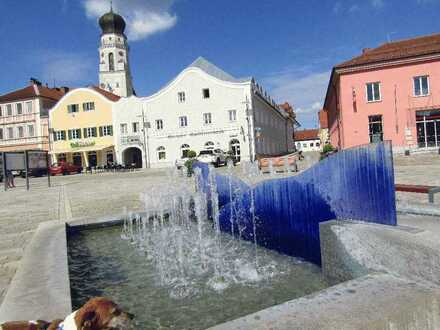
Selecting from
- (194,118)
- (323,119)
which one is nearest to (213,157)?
(194,118)

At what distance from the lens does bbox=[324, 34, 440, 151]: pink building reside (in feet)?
92.3

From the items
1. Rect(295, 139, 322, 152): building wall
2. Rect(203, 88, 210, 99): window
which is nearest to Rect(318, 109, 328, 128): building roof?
Rect(295, 139, 322, 152): building wall

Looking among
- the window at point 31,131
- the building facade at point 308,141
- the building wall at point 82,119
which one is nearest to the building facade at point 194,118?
the building wall at point 82,119

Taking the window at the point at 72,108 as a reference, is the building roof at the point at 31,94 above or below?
above

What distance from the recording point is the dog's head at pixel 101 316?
2172mm

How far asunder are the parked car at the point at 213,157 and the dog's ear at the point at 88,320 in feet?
90.2

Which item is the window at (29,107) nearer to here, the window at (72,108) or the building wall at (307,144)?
the window at (72,108)

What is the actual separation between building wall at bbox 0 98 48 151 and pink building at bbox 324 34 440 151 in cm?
3689

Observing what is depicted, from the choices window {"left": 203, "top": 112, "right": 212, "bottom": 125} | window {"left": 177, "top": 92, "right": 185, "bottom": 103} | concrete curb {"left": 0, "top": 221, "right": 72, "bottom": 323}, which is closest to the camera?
concrete curb {"left": 0, "top": 221, "right": 72, "bottom": 323}

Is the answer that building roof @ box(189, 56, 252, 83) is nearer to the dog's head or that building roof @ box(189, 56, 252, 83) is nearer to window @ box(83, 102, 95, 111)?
window @ box(83, 102, 95, 111)

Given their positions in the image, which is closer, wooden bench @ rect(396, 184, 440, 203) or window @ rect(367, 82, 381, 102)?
wooden bench @ rect(396, 184, 440, 203)

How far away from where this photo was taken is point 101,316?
2.23 m

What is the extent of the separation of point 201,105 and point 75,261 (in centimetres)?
3552

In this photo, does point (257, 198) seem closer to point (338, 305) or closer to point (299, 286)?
point (299, 286)
